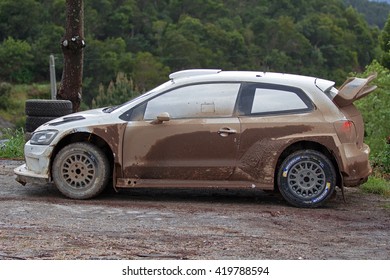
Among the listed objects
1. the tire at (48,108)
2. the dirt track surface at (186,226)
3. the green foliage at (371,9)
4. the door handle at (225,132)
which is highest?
the green foliage at (371,9)

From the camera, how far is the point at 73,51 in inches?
489

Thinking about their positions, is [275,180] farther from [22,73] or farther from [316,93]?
[22,73]

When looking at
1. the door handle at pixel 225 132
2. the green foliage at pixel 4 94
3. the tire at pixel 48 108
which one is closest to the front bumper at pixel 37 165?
the door handle at pixel 225 132

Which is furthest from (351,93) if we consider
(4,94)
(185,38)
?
(185,38)

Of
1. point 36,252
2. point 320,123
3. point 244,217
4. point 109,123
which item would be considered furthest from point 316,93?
point 36,252

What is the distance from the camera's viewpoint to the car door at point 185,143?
8.16 meters

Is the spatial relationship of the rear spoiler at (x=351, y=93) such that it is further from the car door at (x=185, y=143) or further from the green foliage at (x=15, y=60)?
the green foliage at (x=15, y=60)

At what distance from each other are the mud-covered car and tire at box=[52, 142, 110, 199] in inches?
0.4

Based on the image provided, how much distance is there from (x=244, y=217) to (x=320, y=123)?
147 cm

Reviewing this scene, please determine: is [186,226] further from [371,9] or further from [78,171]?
[371,9]

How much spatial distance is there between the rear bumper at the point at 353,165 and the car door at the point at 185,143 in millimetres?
1218

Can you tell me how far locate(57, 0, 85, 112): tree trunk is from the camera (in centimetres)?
1228

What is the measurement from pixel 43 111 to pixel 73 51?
6.21 ft

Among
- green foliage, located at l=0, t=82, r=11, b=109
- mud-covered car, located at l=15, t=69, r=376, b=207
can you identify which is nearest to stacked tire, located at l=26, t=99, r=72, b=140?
mud-covered car, located at l=15, t=69, r=376, b=207
